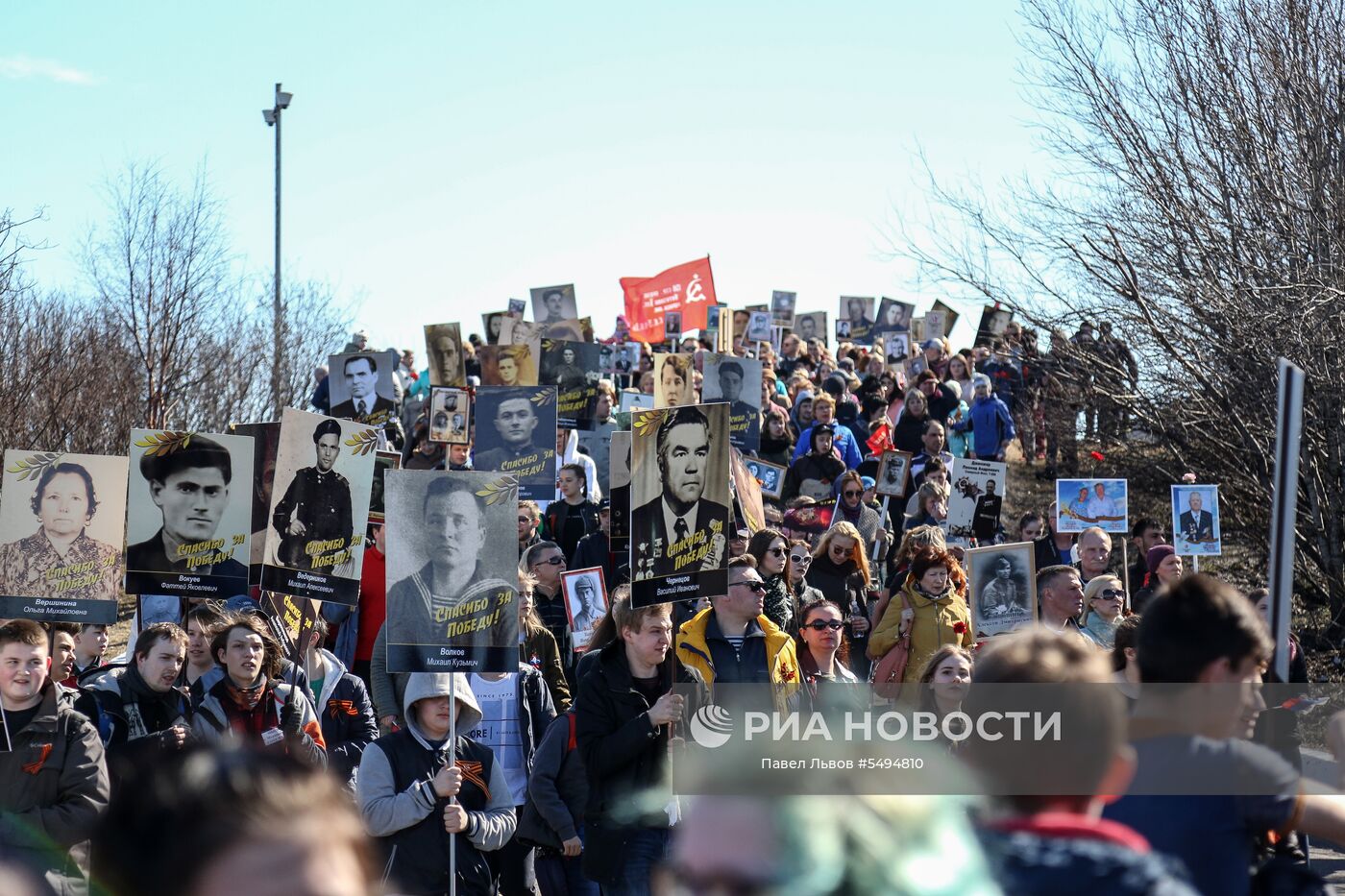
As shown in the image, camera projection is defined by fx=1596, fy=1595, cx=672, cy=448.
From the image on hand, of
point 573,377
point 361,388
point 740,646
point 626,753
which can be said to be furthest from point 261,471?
point 573,377

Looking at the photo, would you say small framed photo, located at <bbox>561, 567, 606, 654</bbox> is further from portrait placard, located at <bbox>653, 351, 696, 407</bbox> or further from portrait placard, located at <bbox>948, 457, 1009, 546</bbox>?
portrait placard, located at <bbox>653, 351, 696, 407</bbox>

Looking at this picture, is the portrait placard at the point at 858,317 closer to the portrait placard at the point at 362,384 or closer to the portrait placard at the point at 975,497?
the portrait placard at the point at 362,384

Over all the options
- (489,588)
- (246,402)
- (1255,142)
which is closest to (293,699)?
(489,588)

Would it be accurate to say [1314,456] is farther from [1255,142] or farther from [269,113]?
[269,113]

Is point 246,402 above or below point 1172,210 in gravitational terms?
below

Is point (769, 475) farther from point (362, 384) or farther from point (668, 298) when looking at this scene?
point (668, 298)

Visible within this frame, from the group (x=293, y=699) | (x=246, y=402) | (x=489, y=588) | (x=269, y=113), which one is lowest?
(x=293, y=699)

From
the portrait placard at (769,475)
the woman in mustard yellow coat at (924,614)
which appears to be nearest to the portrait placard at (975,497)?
the portrait placard at (769,475)

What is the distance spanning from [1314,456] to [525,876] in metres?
10.2

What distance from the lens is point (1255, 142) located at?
51.1 feet

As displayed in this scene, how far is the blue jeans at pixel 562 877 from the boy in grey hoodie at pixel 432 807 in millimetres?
762

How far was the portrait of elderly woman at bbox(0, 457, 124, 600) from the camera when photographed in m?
9.39

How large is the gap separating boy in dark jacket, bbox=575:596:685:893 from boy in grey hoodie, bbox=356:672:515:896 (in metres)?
0.44

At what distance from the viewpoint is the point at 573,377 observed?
2081 centimetres
